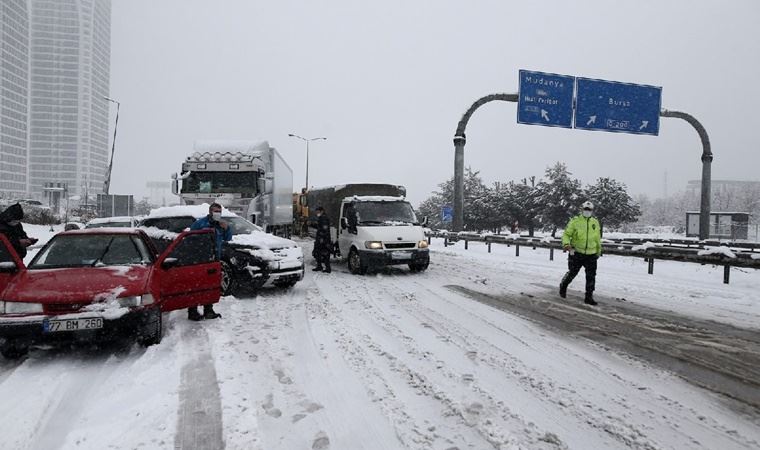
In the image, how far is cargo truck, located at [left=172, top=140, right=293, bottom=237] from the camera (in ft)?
46.5

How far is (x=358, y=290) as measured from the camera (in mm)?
9359

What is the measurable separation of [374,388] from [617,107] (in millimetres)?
19257

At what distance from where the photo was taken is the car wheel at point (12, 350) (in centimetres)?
472

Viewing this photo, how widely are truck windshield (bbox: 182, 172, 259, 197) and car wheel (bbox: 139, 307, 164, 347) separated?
9453mm

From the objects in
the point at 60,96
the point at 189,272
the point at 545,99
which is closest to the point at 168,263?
the point at 189,272

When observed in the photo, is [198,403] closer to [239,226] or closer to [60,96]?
[239,226]

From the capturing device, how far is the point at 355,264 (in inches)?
467

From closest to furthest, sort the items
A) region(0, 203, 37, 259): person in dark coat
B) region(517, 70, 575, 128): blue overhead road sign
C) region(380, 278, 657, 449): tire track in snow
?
region(380, 278, 657, 449): tire track in snow
region(0, 203, 37, 259): person in dark coat
region(517, 70, 575, 128): blue overhead road sign

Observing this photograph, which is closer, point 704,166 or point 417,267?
point 417,267

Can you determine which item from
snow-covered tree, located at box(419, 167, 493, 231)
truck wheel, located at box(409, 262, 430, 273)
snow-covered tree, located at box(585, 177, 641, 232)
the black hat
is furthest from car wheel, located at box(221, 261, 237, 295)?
snow-covered tree, located at box(585, 177, 641, 232)

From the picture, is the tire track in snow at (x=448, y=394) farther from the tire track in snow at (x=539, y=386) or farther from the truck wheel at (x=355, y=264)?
the truck wheel at (x=355, y=264)

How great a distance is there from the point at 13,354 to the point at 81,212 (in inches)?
1764

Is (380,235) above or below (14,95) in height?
below

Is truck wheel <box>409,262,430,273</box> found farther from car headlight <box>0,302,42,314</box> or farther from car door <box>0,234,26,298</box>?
car headlight <box>0,302,42,314</box>
